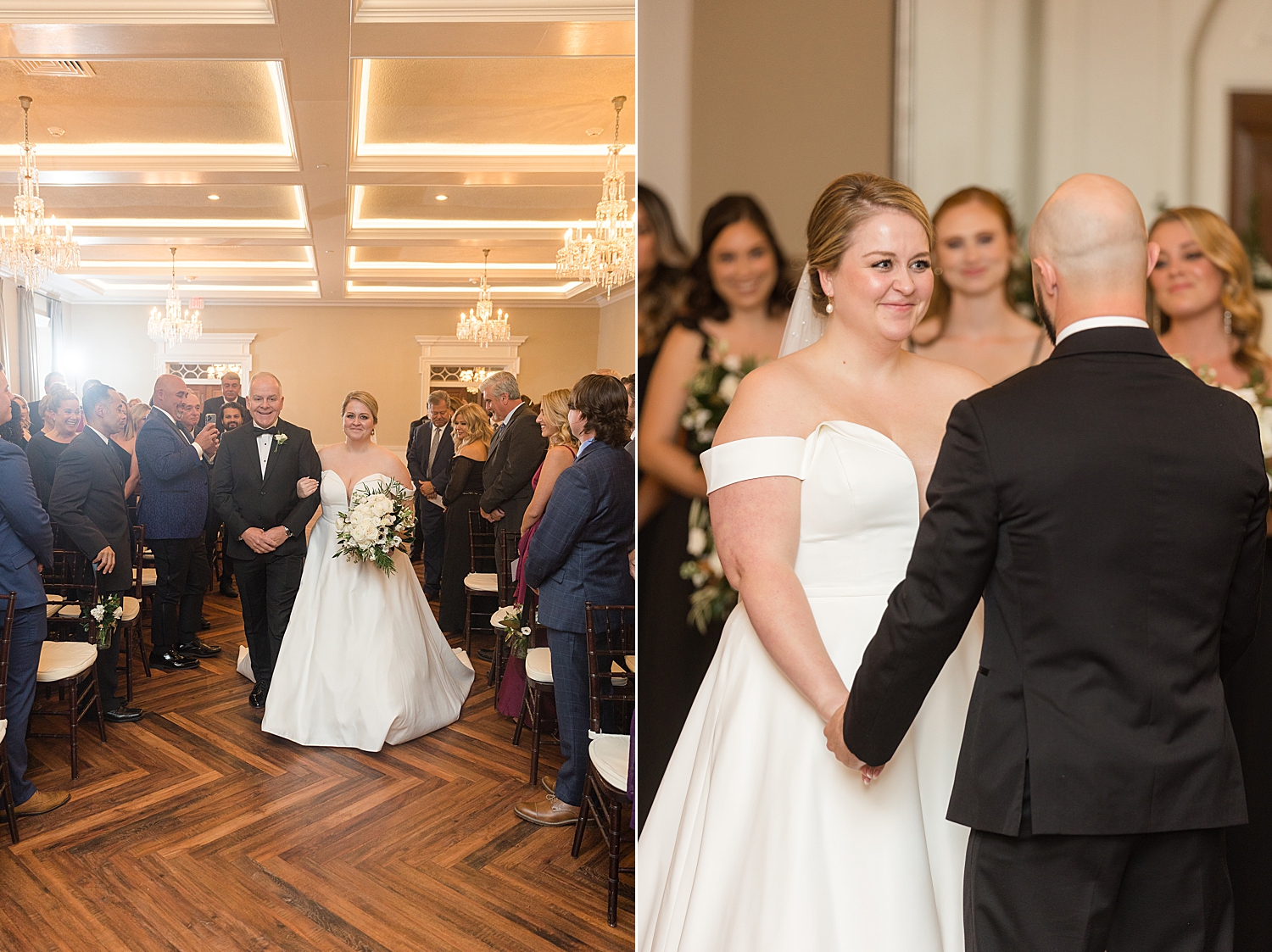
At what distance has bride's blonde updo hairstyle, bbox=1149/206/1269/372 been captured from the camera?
1588mm

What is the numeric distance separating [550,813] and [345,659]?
4.41ft

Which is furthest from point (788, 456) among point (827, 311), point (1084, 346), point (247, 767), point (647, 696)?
point (247, 767)

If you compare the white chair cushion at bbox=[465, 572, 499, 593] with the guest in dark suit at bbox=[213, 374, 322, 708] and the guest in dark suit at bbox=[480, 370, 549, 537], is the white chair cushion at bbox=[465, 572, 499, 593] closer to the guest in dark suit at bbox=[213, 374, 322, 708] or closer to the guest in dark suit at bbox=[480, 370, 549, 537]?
the guest in dark suit at bbox=[480, 370, 549, 537]

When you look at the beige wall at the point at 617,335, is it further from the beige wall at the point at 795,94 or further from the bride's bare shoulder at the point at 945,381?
the bride's bare shoulder at the point at 945,381

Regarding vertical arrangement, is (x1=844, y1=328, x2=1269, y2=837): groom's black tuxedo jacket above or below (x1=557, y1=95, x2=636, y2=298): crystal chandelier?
below

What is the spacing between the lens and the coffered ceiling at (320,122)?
152 inches

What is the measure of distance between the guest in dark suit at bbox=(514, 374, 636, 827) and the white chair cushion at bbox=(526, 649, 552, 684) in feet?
0.81

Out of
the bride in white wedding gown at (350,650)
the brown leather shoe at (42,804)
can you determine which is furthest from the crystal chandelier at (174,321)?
the brown leather shoe at (42,804)

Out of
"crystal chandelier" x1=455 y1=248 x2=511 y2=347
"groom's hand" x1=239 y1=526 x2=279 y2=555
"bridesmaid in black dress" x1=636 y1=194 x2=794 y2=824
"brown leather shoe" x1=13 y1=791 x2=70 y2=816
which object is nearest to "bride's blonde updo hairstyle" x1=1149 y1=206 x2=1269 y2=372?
"bridesmaid in black dress" x1=636 y1=194 x2=794 y2=824

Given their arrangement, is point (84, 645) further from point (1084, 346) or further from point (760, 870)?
point (1084, 346)

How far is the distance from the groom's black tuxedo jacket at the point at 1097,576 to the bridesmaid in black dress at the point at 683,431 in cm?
56

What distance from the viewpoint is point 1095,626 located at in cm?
124

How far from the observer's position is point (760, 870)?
1.56 meters

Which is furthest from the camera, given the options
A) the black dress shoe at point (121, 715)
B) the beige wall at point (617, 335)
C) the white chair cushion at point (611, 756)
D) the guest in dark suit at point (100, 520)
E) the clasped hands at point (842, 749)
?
the beige wall at point (617, 335)
